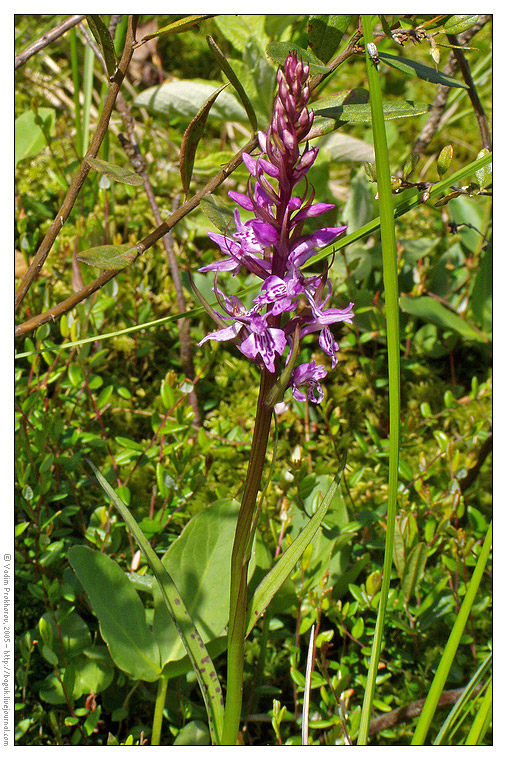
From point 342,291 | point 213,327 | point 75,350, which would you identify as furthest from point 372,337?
point 75,350

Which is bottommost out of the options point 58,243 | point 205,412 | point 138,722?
point 138,722

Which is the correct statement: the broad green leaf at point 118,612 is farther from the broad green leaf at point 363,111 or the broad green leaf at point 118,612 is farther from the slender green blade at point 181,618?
the broad green leaf at point 363,111

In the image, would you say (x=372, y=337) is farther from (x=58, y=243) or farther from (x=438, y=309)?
(x=58, y=243)

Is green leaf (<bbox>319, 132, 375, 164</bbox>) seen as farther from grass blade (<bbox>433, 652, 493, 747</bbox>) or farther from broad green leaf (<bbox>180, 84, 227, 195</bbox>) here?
grass blade (<bbox>433, 652, 493, 747</bbox>)

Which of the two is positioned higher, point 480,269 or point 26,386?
point 26,386

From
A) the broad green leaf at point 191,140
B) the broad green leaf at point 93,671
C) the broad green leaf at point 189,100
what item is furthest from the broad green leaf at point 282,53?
the broad green leaf at point 93,671

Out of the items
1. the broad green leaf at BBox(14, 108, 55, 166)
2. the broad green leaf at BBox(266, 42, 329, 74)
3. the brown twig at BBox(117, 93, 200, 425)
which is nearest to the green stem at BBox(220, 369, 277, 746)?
the broad green leaf at BBox(266, 42, 329, 74)

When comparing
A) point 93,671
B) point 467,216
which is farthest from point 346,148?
point 93,671
